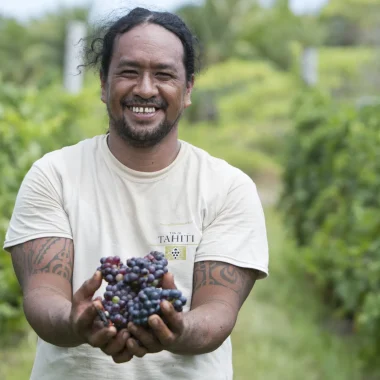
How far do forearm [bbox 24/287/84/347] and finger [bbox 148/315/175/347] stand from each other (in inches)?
10.9

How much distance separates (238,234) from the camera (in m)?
2.72

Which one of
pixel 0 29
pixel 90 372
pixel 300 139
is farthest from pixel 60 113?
pixel 0 29

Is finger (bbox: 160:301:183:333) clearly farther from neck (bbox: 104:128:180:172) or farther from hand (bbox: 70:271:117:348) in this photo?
neck (bbox: 104:128:180:172)

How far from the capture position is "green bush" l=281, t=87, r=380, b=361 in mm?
5930

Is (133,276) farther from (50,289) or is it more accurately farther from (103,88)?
(103,88)

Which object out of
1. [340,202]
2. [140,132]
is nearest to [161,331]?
[140,132]

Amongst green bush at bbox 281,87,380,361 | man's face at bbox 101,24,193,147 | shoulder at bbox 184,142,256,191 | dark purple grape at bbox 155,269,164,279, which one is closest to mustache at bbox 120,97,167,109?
man's face at bbox 101,24,193,147

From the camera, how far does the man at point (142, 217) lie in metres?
2.62

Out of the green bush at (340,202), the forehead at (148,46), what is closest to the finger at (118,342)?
the forehead at (148,46)

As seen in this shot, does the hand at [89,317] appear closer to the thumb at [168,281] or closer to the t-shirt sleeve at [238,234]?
the thumb at [168,281]

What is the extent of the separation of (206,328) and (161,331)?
285mm

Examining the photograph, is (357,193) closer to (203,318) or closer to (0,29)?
(203,318)

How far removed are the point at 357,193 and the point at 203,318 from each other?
4.34 m

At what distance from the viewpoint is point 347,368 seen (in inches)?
248
